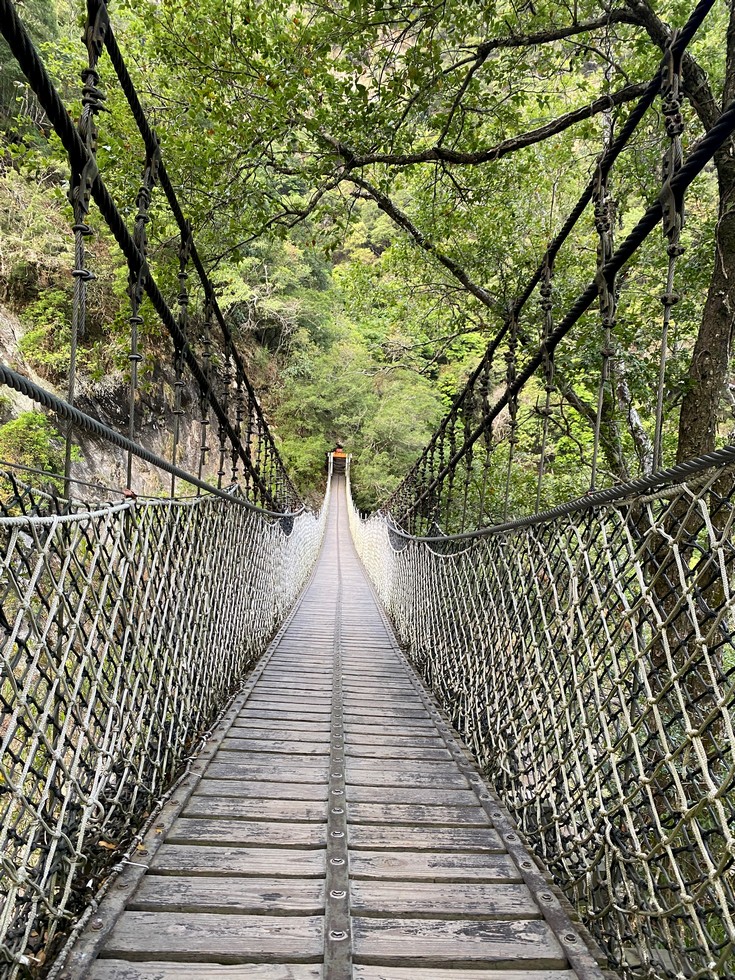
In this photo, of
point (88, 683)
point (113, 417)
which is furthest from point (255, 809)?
point (113, 417)

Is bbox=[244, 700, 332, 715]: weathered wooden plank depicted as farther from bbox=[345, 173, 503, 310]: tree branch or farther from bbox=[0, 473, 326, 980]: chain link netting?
bbox=[345, 173, 503, 310]: tree branch

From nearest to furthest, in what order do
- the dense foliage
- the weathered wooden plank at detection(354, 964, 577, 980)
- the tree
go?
the weathered wooden plank at detection(354, 964, 577, 980) → the tree → the dense foliage

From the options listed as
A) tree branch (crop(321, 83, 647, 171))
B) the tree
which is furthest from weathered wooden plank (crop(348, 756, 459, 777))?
tree branch (crop(321, 83, 647, 171))

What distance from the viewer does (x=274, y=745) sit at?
70.3 inches

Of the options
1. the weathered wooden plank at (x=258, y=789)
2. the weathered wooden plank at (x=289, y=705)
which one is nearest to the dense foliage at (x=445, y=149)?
the weathered wooden plank at (x=289, y=705)

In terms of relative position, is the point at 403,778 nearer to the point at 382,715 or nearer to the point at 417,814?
the point at 417,814

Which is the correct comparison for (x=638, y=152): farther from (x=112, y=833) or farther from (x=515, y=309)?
(x=112, y=833)

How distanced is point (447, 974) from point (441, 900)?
167 mm

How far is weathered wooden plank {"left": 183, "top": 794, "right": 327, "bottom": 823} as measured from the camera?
133 cm

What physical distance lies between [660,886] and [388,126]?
9.48ft

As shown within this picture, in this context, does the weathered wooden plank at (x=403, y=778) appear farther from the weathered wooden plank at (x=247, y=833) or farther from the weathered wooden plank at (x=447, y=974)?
the weathered wooden plank at (x=447, y=974)

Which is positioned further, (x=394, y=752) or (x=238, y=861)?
(x=394, y=752)

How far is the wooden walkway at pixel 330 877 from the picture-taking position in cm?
90

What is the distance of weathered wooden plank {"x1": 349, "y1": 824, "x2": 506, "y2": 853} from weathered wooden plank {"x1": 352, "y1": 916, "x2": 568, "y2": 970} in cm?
24
